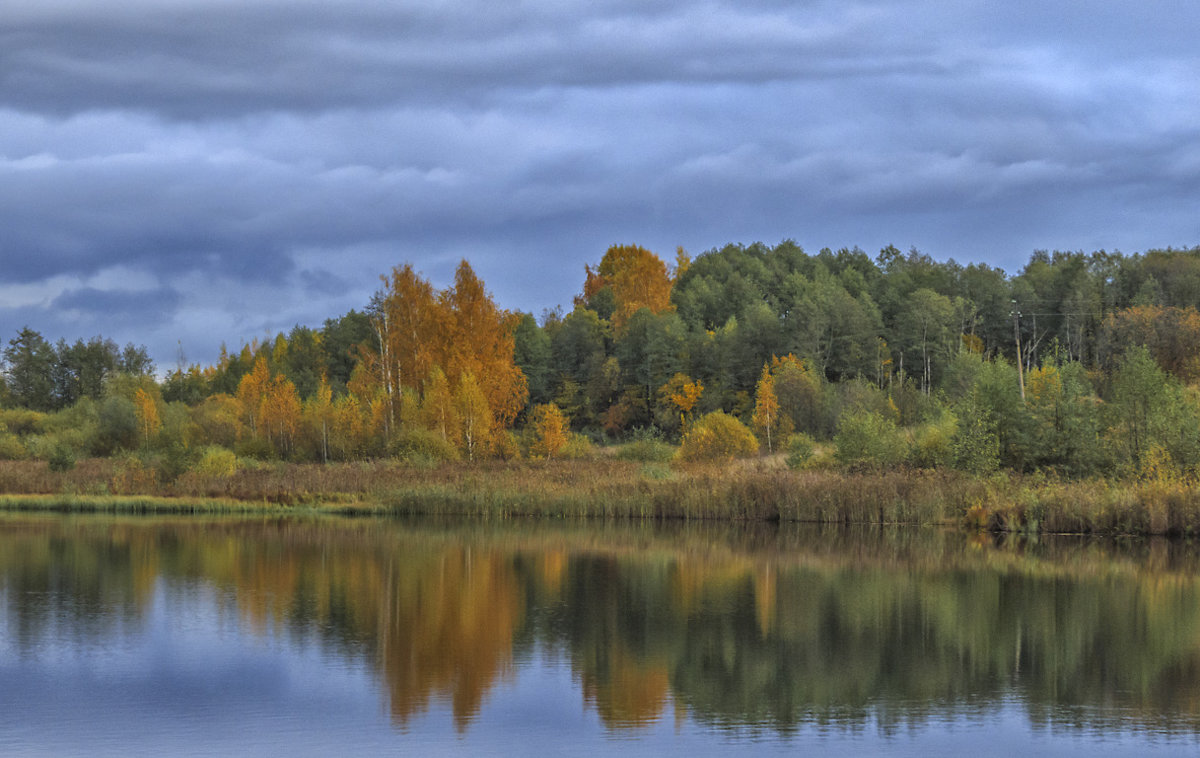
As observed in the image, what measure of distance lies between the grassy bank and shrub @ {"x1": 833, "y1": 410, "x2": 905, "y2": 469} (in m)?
2.41

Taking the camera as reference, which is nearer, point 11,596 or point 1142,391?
point 11,596

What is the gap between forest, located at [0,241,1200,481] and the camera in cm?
3853

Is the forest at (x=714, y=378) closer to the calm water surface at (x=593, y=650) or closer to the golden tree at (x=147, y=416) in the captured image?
the golden tree at (x=147, y=416)

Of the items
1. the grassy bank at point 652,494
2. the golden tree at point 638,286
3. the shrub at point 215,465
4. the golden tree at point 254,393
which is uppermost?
the golden tree at point 638,286

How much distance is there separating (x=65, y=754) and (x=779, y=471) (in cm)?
3020

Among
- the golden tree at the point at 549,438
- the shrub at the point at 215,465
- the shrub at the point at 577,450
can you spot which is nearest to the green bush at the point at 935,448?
the shrub at the point at 577,450

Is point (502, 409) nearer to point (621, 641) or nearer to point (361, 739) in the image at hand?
point (621, 641)

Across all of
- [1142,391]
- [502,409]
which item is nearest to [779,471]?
[1142,391]

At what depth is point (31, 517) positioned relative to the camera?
3659 cm

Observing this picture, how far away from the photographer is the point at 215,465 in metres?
42.9

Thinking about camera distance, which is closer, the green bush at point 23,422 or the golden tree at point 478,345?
the golden tree at point 478,345

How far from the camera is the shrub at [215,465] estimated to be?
4234 cm

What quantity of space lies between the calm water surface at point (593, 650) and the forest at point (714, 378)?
33.8ft

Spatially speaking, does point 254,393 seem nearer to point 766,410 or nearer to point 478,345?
point 478,345
